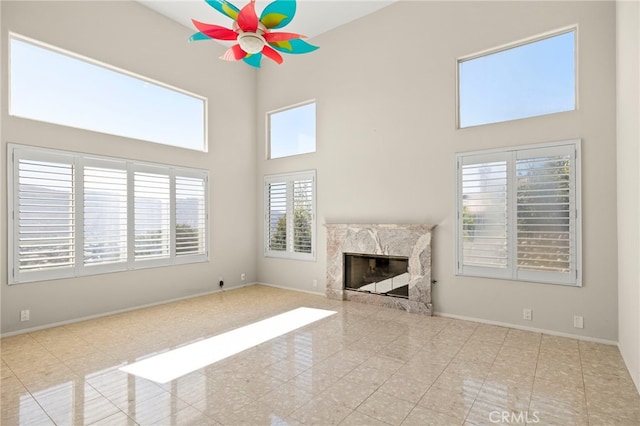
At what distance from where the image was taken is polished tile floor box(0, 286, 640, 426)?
226 cm

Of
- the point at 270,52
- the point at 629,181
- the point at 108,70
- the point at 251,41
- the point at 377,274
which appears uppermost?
the point at 108,70

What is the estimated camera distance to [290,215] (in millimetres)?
6246

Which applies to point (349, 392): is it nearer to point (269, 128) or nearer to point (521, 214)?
point (521, 214)

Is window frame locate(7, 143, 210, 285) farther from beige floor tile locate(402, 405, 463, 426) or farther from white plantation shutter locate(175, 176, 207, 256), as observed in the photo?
beige floor tile locate(402, 405, 463, 426)

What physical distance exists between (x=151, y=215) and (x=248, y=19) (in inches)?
137

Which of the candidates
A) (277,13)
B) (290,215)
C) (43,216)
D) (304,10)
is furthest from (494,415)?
(304,10)

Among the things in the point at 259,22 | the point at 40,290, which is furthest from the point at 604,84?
the point at 40,290

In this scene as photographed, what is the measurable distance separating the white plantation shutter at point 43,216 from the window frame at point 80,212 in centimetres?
1

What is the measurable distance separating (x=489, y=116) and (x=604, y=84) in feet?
3.75

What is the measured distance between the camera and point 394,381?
8.93 ft

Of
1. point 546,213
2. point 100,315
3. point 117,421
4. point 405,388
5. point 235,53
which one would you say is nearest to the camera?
point 117,421

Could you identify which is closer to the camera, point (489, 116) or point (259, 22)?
point (259, 22)

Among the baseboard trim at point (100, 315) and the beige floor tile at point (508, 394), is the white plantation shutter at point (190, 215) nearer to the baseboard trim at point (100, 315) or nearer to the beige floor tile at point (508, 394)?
the baseboard trim at point (100, 315)

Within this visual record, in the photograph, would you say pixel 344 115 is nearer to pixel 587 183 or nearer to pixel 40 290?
pixel 587 183
